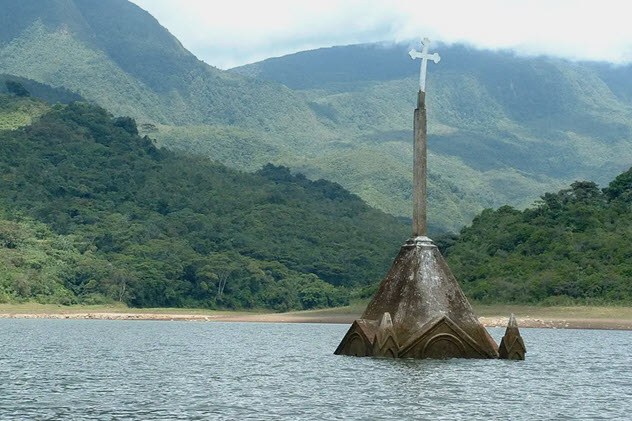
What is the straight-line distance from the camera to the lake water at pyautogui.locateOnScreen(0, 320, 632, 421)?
118 ft

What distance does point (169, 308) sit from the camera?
543 ft

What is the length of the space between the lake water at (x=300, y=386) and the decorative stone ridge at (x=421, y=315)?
2.46ft

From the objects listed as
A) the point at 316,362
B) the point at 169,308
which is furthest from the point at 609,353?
the point at 169,308

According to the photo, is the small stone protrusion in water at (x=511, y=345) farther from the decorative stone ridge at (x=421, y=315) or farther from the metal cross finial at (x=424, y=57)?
the metal cross finial at (x=424, y=57)

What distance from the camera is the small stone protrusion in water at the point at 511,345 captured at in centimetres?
5188

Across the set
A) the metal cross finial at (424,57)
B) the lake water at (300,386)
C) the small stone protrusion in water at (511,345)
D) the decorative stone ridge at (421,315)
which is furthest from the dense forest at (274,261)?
the decorative stone ridge at (421,315)

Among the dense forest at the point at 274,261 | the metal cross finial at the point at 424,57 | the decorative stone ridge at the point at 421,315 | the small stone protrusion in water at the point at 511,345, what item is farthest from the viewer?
the dense forest at the point at 274,261

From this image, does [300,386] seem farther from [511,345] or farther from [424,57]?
[424,57]

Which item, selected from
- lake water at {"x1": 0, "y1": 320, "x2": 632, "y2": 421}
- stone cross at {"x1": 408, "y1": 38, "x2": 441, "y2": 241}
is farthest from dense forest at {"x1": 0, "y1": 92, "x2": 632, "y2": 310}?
stone cross at {"x1": 408, "y1": 38, "x2": 441, "y2": 241}

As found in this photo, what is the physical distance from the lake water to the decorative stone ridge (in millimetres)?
749

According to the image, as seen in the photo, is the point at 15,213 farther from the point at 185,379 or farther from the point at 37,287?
the point at 185,379

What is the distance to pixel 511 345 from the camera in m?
52.5

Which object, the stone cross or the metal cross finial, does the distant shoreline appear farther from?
the metal cross finial

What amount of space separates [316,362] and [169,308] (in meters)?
111
